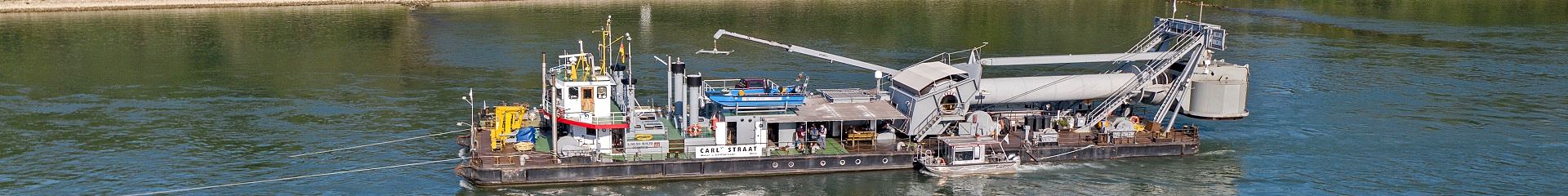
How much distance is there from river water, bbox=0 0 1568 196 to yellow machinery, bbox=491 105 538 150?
184 cm

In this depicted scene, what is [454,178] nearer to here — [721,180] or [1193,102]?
[721,180]

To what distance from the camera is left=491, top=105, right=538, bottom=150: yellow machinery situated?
4747 centimetres

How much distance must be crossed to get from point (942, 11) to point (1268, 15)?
26620 millimetres

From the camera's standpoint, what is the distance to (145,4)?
13075cm

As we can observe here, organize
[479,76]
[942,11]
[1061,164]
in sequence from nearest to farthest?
[1061,164]
[479,76]
[942,11]

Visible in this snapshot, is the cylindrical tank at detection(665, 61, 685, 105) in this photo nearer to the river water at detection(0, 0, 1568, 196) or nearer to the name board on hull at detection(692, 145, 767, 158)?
the name board on hull at detection(692, 145, 767, 158)

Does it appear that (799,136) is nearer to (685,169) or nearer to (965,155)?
(685,169)

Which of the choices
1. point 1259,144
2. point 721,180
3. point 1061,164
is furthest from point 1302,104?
point 721,180

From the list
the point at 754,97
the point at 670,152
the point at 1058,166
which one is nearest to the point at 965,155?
the point at 1058,166

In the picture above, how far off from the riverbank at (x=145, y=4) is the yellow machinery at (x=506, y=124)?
88811 millimetres

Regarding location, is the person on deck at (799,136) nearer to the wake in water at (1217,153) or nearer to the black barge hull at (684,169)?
the black barge hull at (684,169)

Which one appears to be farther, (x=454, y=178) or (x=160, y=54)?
(x=160, y=54)

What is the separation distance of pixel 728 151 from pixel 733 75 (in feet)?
103

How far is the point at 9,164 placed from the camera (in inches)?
1988
